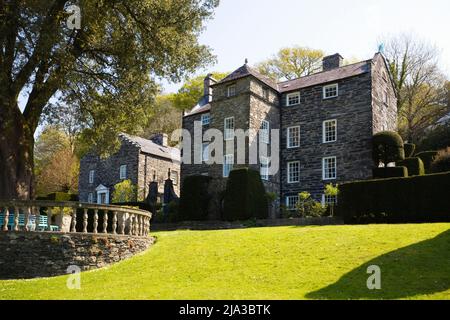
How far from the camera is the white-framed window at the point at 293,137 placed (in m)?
33.0

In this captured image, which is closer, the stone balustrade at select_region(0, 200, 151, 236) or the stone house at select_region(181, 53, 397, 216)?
the stone balustrade at select_region(0, 200, 151, 236)

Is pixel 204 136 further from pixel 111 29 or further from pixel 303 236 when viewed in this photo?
pixel 303 236

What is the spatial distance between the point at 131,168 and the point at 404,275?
33057mm

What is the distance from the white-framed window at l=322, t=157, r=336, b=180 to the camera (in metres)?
30.6

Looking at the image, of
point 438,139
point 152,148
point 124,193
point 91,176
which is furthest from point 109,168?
point 438,139

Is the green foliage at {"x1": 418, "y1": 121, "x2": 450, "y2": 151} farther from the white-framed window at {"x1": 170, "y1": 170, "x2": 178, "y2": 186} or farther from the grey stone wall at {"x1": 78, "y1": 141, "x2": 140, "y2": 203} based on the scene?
the grey stone wall at {"x1": 78, "y1": 141, "x2": 140, "y2": 203}

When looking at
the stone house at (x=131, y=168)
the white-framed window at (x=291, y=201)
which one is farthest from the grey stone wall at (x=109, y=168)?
the white-framed window at (x=291, y=201)

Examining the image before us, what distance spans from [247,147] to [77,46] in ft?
49.2

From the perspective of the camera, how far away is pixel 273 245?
15570mm

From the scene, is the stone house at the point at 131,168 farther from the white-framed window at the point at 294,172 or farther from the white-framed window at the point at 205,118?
the white-framed window at the point at 294,172

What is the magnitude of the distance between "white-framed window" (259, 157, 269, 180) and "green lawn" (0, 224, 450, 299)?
1404 centimetres

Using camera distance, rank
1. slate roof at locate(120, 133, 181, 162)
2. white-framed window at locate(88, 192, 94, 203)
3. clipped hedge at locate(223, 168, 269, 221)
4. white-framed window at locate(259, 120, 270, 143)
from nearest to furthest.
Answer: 1. clipped hedge at locate(223, 168, 269, 221)
2. white-framed window at locate(259, 120, 270, 143)
3. slate roof at locate(120, 133, 181, 162)
4. white-framed window at locate(88, 192, 94, 203)

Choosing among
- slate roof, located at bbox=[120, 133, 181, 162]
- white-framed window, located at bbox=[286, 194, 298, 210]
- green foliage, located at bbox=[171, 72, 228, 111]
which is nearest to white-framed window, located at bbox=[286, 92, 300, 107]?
white-framed window, located at bbox=[286, 194, 298, 210]

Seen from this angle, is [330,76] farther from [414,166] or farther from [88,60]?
[88,60]
